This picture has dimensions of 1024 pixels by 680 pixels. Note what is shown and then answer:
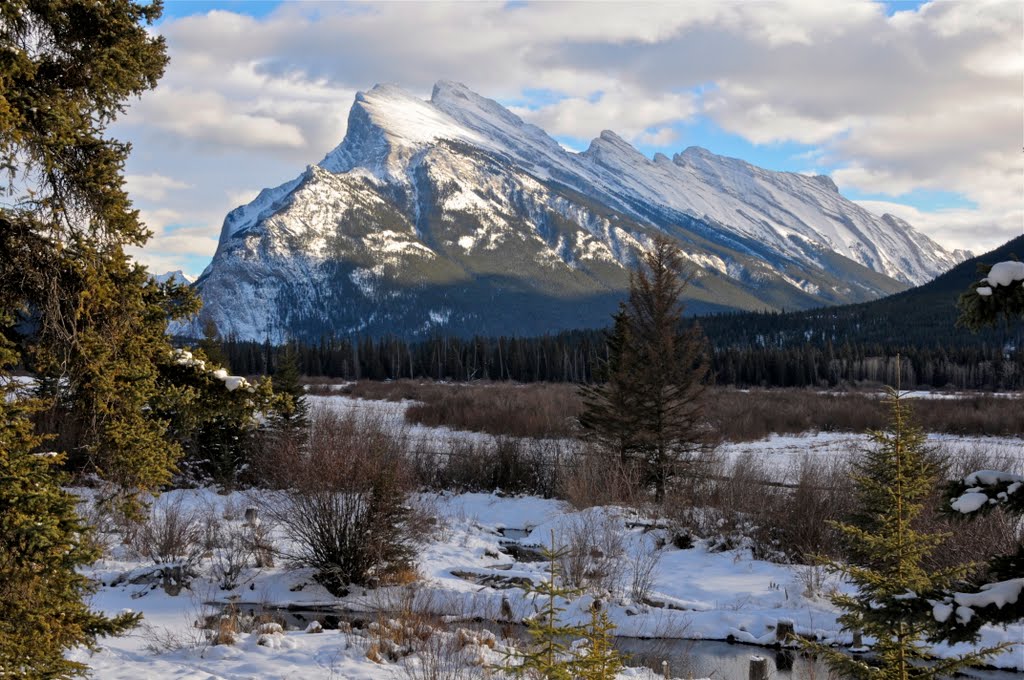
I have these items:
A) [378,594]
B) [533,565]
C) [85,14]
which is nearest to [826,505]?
[533,565]

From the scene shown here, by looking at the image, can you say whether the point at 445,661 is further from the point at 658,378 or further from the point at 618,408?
the point at 618,408

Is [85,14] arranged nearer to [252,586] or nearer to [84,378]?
[84,378]

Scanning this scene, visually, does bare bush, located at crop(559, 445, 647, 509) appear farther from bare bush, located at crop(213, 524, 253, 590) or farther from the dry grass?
the dry grass

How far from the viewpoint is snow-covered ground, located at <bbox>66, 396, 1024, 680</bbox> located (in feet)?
35.2

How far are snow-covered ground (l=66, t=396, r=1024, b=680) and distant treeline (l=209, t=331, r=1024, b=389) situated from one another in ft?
204

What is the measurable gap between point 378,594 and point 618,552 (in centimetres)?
525

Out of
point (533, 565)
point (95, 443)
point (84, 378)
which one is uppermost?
point (84, 378)

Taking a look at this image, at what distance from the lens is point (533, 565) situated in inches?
688

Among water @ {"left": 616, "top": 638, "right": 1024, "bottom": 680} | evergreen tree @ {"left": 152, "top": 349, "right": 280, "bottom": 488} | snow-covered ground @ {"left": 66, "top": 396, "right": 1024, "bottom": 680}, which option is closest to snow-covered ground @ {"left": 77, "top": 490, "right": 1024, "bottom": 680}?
snow-covered ground @ {"left": 66, "top": 396, "right": 1024, "bottom": 680}

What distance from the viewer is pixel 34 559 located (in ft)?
16.8

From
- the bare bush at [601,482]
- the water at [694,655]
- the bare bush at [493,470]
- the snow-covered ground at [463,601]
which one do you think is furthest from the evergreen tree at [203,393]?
the bare bush at [493,470]

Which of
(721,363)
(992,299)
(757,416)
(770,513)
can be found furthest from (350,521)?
(721,363)

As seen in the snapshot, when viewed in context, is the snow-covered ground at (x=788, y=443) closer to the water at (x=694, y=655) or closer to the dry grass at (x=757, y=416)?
the dry grass at (x=757, y=416)

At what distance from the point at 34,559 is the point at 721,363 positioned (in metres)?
102
